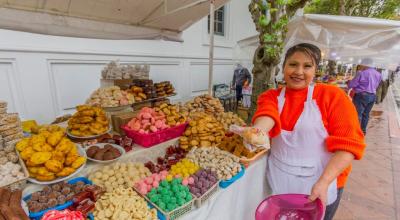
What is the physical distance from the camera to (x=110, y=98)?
9.21ft

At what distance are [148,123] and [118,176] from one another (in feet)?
2.23

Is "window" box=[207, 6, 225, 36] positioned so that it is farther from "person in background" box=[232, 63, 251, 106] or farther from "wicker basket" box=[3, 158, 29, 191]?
"wicker basket" box=[3, 158, 29, 191]

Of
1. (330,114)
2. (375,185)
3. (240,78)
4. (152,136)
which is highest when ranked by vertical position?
(330,114)

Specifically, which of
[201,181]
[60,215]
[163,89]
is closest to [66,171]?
[60,215]

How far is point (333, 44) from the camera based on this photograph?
14.9ft

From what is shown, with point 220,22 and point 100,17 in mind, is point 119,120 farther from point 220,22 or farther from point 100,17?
point 220,22

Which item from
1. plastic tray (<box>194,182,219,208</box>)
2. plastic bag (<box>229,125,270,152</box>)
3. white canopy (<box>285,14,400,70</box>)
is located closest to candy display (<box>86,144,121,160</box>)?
plastic tray (<box>194,182,219,208</box>)

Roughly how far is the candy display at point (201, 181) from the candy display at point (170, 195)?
66mm

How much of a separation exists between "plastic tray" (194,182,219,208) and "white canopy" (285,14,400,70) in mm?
3814

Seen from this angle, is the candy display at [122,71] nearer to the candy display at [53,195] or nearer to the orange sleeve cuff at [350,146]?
the candy display at [53,195]

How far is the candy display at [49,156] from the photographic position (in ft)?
4.58

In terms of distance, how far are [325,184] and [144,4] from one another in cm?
300

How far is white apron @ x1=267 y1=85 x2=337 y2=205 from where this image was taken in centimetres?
139

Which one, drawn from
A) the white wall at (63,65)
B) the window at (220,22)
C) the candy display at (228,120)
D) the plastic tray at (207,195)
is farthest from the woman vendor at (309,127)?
the window at (220,22)
